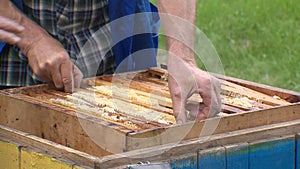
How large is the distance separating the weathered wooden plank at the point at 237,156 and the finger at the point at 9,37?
3.48 feet

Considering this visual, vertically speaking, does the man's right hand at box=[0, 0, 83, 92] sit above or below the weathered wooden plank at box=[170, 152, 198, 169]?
above

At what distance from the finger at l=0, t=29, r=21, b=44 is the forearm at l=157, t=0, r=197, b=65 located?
2.05ft

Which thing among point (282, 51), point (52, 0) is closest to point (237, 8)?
point (282, 51)

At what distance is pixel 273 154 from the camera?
3.19 m

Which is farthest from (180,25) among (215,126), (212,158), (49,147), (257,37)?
(257,37)

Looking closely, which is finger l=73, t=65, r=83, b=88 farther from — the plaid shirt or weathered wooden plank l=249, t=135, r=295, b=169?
weathered wooden plank l=249, t=135, r=295, b=169

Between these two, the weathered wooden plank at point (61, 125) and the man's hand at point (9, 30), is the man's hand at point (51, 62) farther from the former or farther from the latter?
the weathered wooden plank at point (61, 125)

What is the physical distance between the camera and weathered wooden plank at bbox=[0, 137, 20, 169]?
313cm

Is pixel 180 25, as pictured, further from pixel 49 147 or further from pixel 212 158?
pixel 49 147

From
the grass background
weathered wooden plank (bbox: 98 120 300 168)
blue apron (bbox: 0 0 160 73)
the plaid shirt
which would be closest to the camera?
weathered wooden plank (bbox: 98 120 300 168)

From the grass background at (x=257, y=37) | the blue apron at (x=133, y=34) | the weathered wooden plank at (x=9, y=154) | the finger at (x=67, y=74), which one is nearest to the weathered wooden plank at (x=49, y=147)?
the weathered wooden plank at (x=9, y=154)

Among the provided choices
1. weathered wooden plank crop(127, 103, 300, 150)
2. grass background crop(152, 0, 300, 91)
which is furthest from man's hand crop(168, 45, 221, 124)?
grass background crop(152, 0, 300, 91)

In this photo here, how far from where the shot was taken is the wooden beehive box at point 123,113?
299cm

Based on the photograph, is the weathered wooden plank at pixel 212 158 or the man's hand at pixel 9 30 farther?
the man's hand at pixel 9 30
